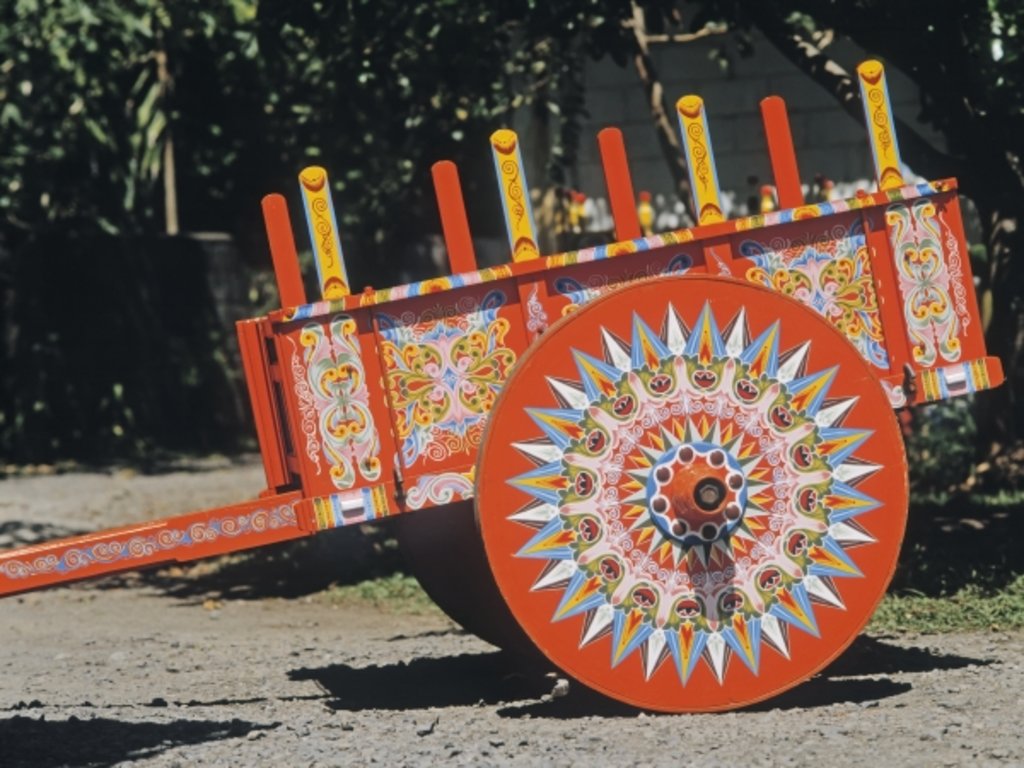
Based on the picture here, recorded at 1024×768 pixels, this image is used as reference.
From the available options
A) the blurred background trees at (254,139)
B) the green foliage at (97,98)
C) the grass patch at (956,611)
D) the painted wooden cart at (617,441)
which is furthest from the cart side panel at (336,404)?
the green foliage at (97,98)

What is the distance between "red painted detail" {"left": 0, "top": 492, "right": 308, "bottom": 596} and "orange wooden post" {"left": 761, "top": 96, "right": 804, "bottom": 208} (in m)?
1.80

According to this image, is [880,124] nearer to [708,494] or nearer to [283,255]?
[708,494]

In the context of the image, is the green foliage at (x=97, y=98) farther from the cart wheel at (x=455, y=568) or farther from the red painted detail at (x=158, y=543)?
the red painted detail at (x=158, y=543)

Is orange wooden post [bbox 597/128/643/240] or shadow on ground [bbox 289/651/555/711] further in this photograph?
shadow on ground [bbox 289/651/555/711]

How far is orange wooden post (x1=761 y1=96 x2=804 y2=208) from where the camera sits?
6375mm

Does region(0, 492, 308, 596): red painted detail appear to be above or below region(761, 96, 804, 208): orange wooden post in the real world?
below

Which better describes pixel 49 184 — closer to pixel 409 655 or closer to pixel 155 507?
pixel 155 507

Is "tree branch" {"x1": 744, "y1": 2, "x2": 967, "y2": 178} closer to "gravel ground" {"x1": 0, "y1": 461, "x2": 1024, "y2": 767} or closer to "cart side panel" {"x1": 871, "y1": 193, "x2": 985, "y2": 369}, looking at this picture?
"gravel ground" {"x1": 0, "y1": 461, "x2": 1024, "y2": 767}

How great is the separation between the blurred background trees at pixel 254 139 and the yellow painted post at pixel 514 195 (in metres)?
2.82

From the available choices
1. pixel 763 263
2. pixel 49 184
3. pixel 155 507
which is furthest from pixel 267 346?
pixel 49 184

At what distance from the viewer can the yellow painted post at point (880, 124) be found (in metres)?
6.42

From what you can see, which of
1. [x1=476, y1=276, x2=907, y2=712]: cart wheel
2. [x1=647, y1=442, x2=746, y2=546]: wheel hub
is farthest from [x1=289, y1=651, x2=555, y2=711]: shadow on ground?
[x1=647, y1=442, x2=746, y2=546]: wheel hub

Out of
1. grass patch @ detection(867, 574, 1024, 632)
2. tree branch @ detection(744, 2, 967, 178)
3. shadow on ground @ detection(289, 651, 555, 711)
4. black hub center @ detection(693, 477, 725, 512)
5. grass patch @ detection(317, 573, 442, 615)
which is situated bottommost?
grass patch @ detection(867, 574, 1024, 632)

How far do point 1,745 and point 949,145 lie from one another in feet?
17.6
